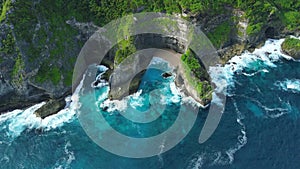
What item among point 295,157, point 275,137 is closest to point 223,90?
point 275,137

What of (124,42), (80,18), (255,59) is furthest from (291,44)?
(80,18)

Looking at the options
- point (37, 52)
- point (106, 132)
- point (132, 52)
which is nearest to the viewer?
point (106, 132)

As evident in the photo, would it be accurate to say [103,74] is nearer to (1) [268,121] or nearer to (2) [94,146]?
(2) [94,146]

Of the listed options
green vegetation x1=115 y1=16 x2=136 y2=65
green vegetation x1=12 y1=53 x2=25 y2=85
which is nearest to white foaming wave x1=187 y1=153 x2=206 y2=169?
green vegetation x1=115 y1=16 x2=136 y2=65

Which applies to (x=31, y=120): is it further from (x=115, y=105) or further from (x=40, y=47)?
(x=115, y=105)

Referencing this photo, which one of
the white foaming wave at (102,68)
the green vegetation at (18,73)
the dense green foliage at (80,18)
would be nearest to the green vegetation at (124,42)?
the dense green foliage at (80,18)

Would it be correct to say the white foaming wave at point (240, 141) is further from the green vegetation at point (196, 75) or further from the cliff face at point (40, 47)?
the cliff face at point (40, 47)

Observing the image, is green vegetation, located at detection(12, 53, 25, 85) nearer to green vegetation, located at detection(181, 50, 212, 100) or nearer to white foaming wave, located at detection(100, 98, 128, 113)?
white foaming wave, located at detection(100, 98, 128, 113)
